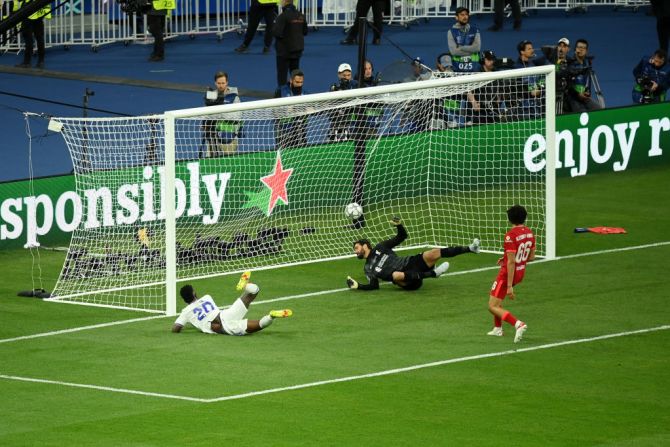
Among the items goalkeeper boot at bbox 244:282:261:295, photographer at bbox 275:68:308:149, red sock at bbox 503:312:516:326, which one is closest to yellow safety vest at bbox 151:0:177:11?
photographer at bbox 275:68:308:149

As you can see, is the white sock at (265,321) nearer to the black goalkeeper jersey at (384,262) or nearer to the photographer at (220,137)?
the black goalkeeper jersey at (384,262)

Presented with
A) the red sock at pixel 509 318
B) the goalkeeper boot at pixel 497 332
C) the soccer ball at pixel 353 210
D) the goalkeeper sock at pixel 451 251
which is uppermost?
the soccer ball at pixel 353 210

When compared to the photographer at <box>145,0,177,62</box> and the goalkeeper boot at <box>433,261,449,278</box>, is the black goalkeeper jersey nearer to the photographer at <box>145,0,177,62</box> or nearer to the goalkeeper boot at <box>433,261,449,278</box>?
the goalkeeper boot at <box>433,261,449,278</box>

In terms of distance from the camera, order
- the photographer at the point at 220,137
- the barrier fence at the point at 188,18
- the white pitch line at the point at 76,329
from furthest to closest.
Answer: the barrier fence at the point at 188,18, the photographer at the point at 220,137, the white pitch line at the point at 76,329

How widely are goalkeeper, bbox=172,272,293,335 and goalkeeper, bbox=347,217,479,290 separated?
8.43 feet

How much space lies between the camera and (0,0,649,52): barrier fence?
38906mm

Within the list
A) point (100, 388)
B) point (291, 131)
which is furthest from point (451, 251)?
point (100, 388)

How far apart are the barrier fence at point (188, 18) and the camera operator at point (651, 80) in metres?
11.4

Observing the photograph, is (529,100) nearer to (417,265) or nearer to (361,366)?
(417,265)

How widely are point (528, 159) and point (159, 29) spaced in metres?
12.1

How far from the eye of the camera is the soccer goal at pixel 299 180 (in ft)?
74.9

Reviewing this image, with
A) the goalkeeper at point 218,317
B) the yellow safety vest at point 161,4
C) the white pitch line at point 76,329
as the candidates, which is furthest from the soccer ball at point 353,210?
the yellow safety vest at point 161,4

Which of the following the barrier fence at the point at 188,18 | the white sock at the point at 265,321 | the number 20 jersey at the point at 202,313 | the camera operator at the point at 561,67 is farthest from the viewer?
the barrier fence at the point at 188,18

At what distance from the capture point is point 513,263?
18703mm
